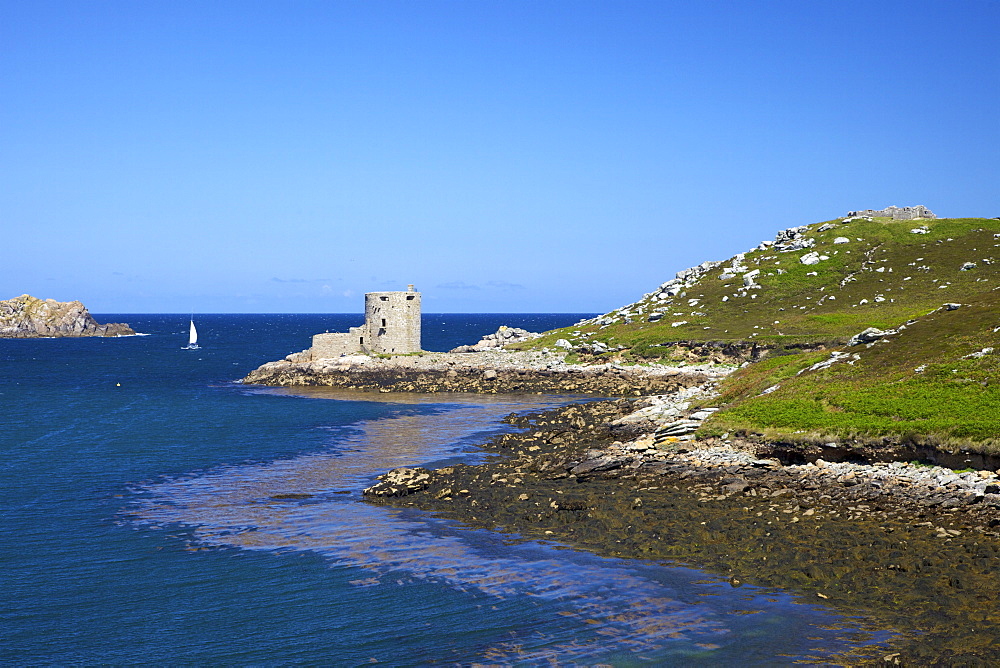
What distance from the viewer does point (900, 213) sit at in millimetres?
121562

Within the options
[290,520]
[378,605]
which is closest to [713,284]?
[290,520]

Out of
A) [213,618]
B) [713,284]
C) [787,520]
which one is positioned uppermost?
[713,284]

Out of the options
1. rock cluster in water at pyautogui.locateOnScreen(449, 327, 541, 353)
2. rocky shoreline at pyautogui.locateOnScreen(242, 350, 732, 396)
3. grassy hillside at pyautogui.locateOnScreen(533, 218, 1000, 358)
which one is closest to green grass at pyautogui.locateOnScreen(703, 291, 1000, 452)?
rocky shoreline at pyautogui.locateOnScreen(242, 350, 732, 396)

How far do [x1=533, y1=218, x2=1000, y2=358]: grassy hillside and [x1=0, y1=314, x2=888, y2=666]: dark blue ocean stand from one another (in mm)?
48527

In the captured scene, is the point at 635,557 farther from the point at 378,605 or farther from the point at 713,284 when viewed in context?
the point at 713,284

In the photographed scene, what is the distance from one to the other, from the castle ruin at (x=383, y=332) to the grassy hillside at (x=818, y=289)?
15.4 metres

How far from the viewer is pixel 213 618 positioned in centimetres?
2214

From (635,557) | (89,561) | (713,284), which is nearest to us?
(635,557)

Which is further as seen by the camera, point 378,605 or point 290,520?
point 290,520

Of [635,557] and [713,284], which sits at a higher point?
[713,284]

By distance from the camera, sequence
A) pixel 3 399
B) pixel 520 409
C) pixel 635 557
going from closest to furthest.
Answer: pixel 635 557 < pixel 520 409 < pixel 3 399

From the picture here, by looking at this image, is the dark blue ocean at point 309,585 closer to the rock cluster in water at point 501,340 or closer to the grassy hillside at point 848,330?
the grassy hillside at point 848,330

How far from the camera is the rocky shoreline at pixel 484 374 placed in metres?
75.6

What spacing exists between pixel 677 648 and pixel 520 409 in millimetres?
45642
